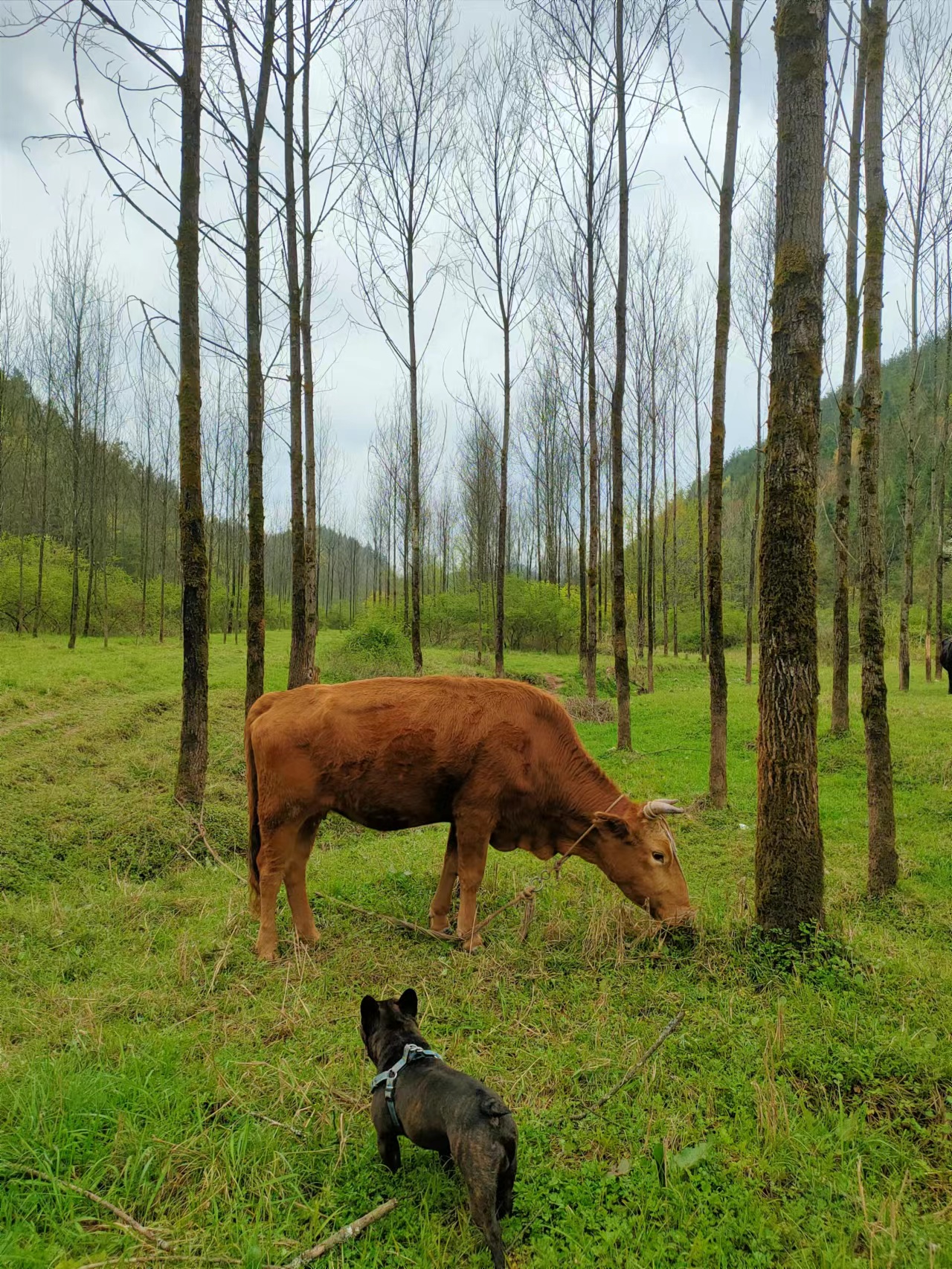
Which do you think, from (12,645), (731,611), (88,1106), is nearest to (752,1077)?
(88,1106)

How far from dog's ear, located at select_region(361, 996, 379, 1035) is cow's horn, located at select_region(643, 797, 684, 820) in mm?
2291

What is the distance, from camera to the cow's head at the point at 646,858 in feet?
15.3

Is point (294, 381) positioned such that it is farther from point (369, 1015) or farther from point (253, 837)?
point (369, 1015)

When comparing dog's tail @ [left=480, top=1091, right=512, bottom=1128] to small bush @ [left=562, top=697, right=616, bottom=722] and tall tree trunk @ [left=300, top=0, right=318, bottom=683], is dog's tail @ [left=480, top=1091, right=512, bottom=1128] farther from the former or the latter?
small bush @ [left=562, top=697, right=616, bottom=722]

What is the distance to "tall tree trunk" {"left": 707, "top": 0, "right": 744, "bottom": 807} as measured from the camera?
8.48 metres

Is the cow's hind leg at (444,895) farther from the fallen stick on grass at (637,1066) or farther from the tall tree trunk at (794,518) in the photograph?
the tall tree trunk at (794,518)

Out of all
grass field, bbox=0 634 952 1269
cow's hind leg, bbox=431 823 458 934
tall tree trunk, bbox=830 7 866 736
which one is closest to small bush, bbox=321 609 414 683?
tall tree trunk, bbox=830 7 866 736

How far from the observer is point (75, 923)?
5062 millimetres

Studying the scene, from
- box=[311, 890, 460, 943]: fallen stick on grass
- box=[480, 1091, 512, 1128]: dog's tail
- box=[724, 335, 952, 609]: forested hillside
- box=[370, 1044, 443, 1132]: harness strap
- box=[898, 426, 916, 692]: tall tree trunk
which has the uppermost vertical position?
box=[724, 335, 952, 609]: forested hillside

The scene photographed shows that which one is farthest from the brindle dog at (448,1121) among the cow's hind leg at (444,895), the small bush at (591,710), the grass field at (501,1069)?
the small bush at (591,710)

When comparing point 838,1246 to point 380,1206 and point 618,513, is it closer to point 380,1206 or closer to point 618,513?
point 380,1206

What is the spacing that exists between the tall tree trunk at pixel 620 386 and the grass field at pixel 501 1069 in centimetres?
492

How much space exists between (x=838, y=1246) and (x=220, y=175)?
11.9 meters

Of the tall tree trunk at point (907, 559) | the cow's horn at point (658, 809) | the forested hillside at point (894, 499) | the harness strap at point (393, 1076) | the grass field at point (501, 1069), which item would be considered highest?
the forested hillside at point (894, 499)
